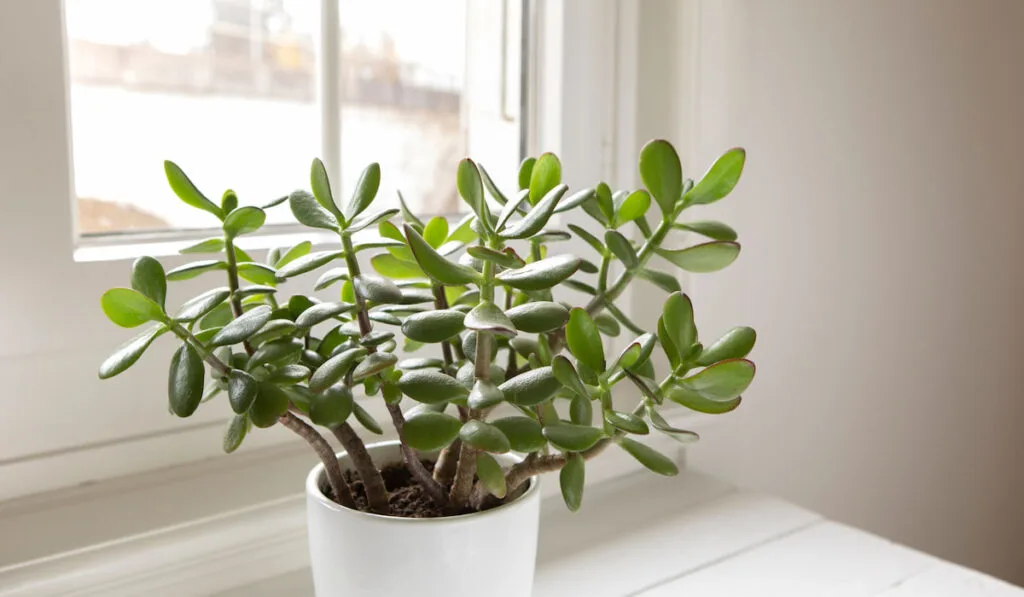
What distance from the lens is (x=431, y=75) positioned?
112 centimetres

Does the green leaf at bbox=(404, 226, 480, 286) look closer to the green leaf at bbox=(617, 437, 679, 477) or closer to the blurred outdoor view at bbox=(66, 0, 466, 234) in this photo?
the green leaf at bbox=(617, 437, 679, 477)

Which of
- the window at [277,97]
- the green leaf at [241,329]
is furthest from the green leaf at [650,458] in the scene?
the window at [277,97]

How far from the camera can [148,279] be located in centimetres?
49

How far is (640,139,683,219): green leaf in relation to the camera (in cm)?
52

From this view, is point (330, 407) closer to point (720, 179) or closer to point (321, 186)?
point (321, 186)

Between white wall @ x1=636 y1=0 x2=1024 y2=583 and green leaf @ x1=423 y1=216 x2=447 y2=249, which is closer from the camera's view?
green leaf @ x1=423 y1=216 x2=447 y2=249

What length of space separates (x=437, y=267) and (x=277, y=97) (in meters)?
0.70

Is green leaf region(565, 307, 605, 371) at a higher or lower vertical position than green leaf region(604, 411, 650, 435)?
higher

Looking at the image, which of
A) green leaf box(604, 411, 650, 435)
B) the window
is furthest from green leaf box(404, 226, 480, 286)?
the window

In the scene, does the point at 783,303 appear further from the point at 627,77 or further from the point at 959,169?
the point at 959,169

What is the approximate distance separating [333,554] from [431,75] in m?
0.73

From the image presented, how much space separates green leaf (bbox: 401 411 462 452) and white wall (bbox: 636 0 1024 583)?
61 cm

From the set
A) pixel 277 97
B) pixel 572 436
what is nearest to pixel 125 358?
pixel 572 436

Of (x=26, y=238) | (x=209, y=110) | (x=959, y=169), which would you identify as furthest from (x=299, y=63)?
(x=959, y=169)
